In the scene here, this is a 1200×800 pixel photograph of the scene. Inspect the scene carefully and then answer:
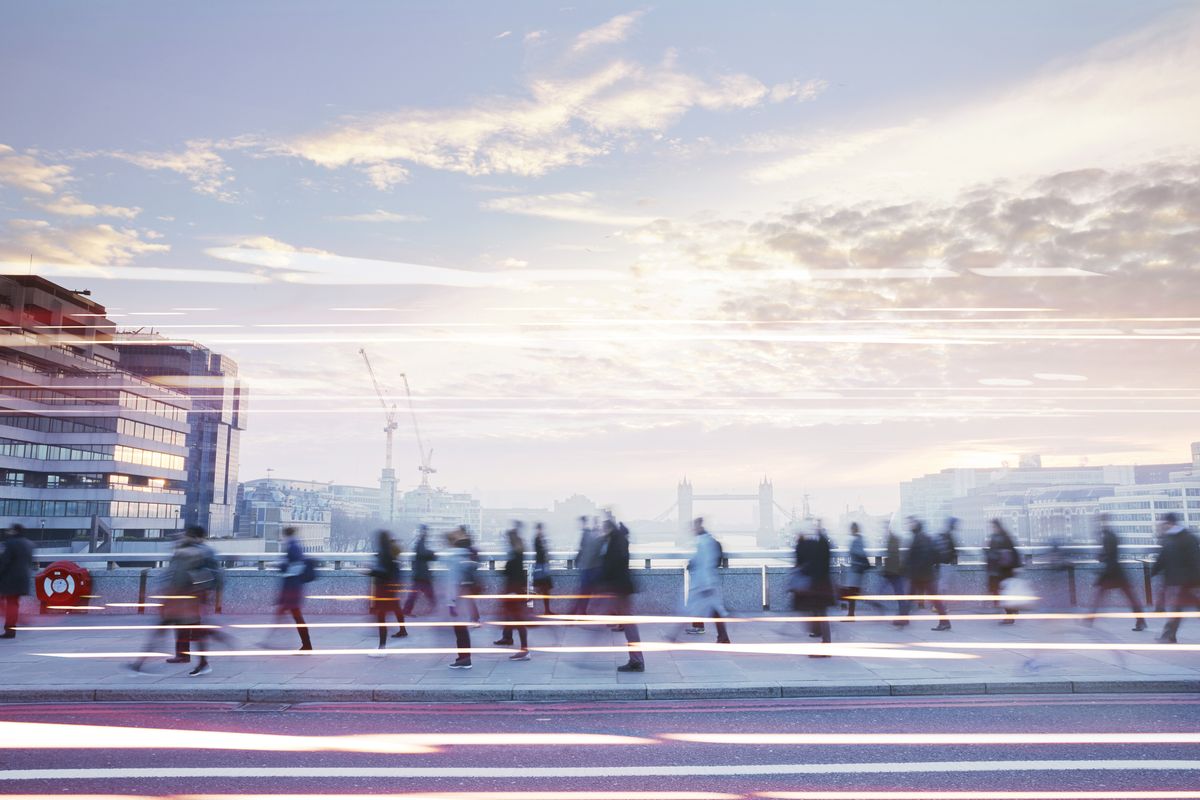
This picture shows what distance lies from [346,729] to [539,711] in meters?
2.02

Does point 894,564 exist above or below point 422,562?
below

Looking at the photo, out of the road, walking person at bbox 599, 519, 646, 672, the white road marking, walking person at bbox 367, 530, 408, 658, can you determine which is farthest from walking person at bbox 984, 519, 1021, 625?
walking person at bbox 367, 530, 408, 658

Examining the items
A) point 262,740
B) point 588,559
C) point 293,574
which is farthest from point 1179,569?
point 293,574

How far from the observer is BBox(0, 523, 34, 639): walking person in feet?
46.8

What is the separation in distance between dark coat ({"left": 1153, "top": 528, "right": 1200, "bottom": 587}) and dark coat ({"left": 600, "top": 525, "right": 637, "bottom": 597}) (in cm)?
792

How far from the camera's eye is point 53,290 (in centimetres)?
8975

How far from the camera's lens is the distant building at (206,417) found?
12312 centimetres

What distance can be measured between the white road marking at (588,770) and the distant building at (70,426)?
76.9 m

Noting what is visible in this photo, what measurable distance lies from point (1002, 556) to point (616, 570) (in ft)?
26.2

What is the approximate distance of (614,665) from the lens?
11641 millimetres

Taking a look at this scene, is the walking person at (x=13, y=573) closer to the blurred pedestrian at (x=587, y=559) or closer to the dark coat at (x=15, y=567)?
the dark coat at (x=15, y=567)

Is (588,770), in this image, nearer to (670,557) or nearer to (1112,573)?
(670,557)

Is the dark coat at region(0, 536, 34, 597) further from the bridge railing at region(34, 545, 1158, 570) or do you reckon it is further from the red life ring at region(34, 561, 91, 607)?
the red life ring at region(34, 561, 91, 607)

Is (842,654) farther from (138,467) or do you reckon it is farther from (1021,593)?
(138,467)
